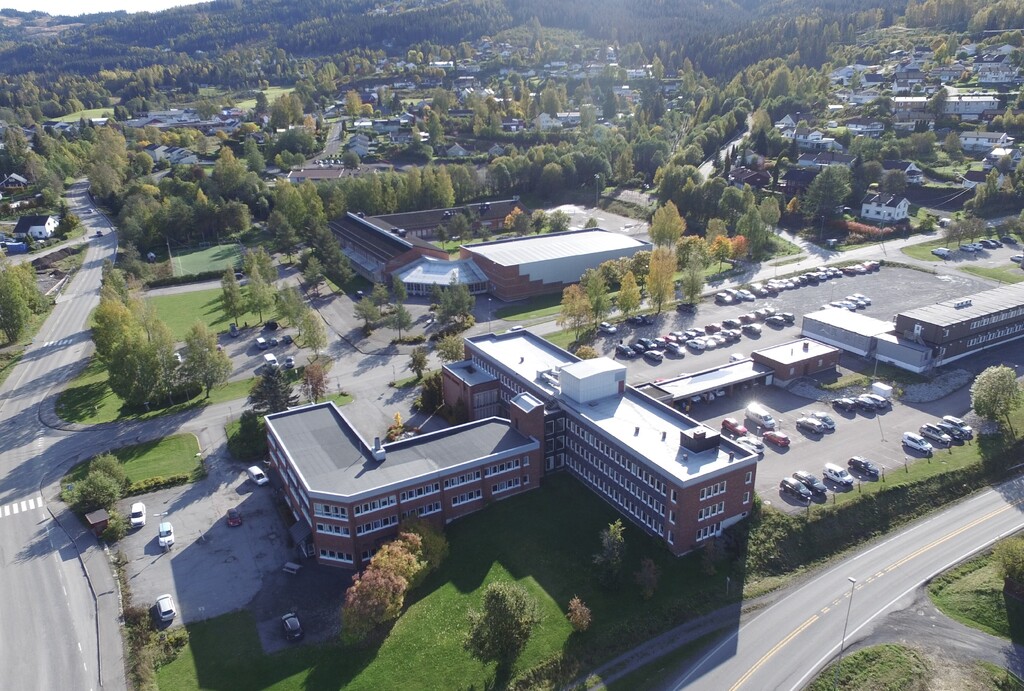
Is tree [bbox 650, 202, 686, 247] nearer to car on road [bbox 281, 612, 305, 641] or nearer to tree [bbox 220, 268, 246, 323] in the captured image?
tree [bbox 220, 268, 246, 323]

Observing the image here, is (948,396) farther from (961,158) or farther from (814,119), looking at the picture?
(814,119)

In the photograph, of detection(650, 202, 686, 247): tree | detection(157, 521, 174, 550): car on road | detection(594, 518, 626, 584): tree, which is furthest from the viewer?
detection(650, 202, 686, 247): tree

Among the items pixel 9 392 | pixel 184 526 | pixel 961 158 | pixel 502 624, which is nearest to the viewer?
pixel 502 624

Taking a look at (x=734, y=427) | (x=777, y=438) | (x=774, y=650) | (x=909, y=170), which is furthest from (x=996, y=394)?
(x=909, y=170)

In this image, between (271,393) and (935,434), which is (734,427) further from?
(271,393)

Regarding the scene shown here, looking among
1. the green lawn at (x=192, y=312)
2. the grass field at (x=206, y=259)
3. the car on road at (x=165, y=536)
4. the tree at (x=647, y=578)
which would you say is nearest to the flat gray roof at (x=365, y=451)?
the car on road at (x=165, y=536)

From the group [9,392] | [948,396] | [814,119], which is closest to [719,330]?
[948,396]

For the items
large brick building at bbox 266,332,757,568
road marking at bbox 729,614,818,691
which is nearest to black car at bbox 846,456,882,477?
large brick building at bbox 266,332,757,568
